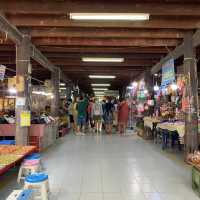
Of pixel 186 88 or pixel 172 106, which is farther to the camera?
pixel 172 106

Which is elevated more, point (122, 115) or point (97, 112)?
point (97, 112)

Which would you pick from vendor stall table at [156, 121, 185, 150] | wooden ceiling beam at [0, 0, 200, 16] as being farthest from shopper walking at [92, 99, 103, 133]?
wooden ceiling beam at [0, 0, 200, 16]

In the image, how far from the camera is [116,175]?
5.49 metres

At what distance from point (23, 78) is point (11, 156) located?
2656 mm

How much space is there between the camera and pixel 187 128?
7.04 m

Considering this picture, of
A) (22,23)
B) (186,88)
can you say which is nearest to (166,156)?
(186,88)

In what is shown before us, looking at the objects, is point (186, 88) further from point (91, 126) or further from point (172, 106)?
point (91, 126)

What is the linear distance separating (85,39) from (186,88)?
3270 millimetres

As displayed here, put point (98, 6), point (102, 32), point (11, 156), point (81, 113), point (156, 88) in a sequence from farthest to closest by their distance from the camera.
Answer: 1. point (81, 113)
2. point (156, 88)
3. point (102, 32)
4. point (98, 6)
5. point (11, 156)

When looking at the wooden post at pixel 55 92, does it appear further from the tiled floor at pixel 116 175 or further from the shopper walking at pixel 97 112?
the tiled floor at pixel 116 175

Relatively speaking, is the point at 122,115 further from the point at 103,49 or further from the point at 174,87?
the point at 103,49

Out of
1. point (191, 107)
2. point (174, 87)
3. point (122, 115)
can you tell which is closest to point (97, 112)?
point (122, 115)

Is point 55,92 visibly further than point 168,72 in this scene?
Yes

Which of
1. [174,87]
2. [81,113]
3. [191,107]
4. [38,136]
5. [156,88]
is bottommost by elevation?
[38,136]
